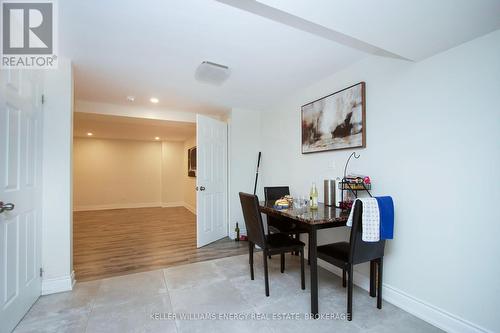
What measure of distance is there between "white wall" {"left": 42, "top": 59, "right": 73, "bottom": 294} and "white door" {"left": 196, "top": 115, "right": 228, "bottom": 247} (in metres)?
1.59

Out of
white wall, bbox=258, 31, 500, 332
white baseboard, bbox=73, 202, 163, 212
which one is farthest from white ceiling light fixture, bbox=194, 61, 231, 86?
white baseboard, bbox=73, 202, 163, 212

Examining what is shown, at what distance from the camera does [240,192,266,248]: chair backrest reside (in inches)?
80.0

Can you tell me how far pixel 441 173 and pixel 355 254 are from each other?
0.87m

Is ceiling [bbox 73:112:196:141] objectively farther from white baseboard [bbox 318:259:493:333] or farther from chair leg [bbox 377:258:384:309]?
white baseboard [bbox 318:259:493:333]

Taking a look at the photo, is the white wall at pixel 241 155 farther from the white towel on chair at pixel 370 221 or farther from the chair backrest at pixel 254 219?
the white towel on chair at pixel 370 221

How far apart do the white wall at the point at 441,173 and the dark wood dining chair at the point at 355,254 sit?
0.22m

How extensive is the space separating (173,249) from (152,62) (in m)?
2.50

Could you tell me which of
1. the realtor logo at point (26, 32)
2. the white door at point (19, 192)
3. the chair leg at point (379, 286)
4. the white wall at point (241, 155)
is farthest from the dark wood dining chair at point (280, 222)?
the realtor logo at point (26, 32)

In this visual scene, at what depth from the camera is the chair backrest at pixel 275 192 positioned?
9.92ft

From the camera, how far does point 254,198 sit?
2006mm

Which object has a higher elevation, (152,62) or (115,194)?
(152,62)

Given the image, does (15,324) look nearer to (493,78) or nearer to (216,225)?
(216,225)

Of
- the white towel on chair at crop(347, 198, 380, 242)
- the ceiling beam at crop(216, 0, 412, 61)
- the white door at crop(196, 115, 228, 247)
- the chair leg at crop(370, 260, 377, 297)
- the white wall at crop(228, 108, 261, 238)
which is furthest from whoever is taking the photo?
the white wall at crop(228, 108, 261, 238)

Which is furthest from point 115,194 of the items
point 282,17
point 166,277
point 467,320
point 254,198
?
point 467,320
